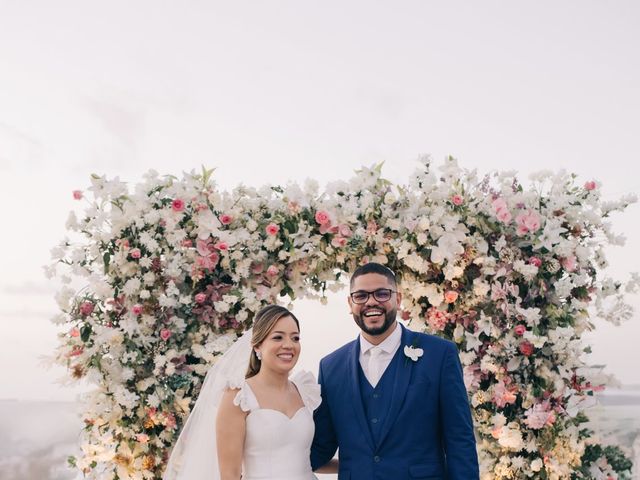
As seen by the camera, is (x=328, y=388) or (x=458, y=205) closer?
(x=328, y=388)

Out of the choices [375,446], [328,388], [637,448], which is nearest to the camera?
[375,446]

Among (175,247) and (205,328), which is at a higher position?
(175,247)

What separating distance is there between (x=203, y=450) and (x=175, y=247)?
6.35 feet

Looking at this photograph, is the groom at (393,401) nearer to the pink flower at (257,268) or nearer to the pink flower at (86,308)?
the pink flower at (257,268)

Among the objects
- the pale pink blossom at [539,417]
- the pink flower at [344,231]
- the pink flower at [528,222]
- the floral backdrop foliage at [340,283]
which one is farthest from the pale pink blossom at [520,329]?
the pink flower at [344,231]

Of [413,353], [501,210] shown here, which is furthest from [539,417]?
[413,353]

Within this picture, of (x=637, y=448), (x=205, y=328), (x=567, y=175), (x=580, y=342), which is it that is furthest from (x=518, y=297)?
(x=205, y=328)

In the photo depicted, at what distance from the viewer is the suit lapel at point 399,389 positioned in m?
3.58

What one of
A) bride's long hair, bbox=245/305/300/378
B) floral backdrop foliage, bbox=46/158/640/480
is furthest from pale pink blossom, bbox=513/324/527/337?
bride's long hair, bbox=245/305/300/378

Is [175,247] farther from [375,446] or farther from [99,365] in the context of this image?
[375,446]

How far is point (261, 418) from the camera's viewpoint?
3770mm

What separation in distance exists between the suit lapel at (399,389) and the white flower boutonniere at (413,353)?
0.04 meters

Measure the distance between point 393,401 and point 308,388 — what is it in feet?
2.13

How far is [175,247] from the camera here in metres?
5.45
